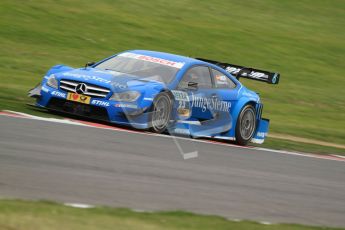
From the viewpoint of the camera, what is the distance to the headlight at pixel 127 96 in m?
11.4

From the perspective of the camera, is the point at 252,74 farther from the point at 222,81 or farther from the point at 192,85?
the point at 192,85

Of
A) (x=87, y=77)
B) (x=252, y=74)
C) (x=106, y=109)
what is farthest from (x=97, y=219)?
(x=252, y=74)

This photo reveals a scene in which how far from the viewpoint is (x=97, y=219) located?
5777 mm

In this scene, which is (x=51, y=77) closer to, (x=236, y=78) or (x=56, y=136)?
(x=56, y=136)

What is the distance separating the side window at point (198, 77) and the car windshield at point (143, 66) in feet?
0.62

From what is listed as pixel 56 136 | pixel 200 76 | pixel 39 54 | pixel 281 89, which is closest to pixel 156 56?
pixel 200 76

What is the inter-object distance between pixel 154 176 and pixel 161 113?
3672 millimetres

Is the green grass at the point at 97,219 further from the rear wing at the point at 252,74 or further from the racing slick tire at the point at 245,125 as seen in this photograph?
the rear wing at the point at 252,74

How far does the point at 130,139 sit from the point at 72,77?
1.78 metres

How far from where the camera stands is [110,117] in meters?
11.4

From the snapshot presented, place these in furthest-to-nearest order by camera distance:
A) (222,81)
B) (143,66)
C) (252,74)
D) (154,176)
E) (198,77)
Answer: (252,74) → (222,81) → (198,77) → (143,66) → (154,176)

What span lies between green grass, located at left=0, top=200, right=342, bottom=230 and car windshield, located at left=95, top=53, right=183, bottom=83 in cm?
593

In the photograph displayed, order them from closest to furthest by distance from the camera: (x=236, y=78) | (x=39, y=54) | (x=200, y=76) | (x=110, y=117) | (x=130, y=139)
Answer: (x=130, y=139), (x=110, y=117), (x=200, y=76), (x=236, y=78), (x=39, y=54)

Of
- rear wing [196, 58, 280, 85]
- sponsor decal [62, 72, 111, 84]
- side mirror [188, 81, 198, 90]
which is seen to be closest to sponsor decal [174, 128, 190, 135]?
side mirror [188, 81, 198, 90]
